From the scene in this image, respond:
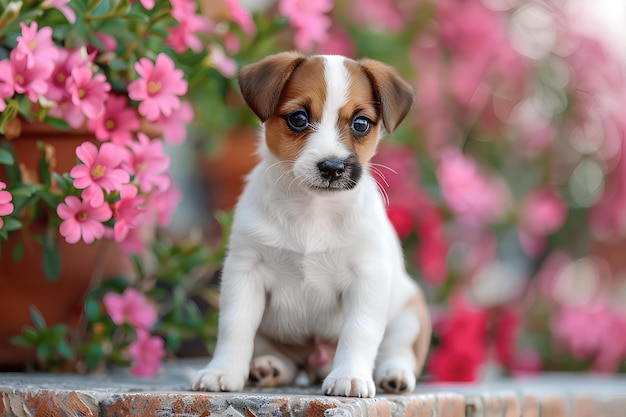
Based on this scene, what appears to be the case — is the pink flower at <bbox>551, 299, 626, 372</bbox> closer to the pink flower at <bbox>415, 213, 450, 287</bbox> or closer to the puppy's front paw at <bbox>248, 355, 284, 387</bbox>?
the pink flower at <bbox>415, 213, 450, 287</bbox>

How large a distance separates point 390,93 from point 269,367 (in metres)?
0.89

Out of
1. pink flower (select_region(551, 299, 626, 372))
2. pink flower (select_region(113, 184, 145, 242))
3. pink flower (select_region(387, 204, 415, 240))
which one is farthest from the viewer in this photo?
pink flower (select_region(551, 299, 626, 372))

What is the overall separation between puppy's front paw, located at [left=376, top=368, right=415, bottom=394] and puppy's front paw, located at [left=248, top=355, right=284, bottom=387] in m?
0.32

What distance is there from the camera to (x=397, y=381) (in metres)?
2.50

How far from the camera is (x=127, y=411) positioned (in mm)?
2184

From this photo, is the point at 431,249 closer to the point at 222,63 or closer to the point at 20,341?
the point at 222,63

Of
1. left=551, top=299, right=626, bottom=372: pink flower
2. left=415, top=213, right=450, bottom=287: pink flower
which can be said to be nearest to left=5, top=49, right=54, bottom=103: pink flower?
left=415, top=213, right=450, bottom=287: pink flower

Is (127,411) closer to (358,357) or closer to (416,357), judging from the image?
(358,357)

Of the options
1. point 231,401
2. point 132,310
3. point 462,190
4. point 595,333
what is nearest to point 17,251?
point 132,310

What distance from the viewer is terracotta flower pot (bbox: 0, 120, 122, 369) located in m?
2.83

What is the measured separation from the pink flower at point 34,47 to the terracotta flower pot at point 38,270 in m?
0.35

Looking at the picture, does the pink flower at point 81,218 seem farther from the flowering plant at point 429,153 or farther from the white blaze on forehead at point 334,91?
the white blaze on forehead at point 334,91

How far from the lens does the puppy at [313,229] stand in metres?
2.43

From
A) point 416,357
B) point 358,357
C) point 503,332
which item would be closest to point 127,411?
point 358,357
